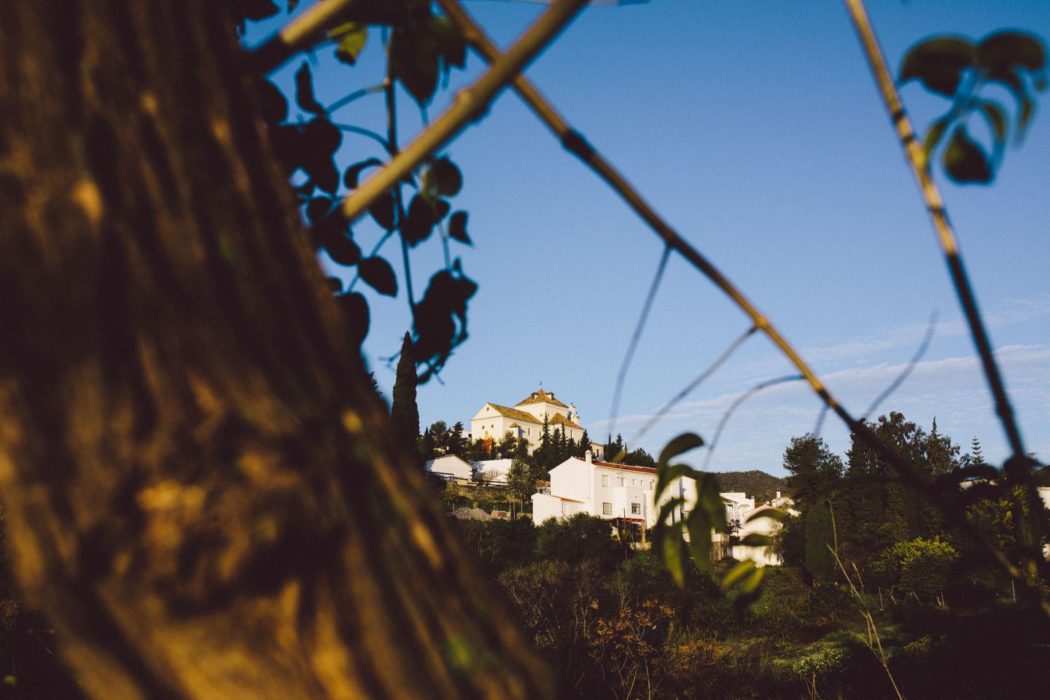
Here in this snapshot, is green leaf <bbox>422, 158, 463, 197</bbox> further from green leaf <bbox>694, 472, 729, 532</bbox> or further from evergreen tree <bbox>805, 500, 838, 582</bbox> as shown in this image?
evergreen tree <bbox>805, 500, 838, 582</bbox>

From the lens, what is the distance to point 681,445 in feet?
2.47

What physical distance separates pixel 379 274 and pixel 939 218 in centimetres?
79

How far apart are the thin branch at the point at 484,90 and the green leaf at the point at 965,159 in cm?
28

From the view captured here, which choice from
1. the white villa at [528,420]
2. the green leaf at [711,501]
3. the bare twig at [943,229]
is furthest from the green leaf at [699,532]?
the white villa at [528,420]

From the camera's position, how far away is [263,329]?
0.41 meters

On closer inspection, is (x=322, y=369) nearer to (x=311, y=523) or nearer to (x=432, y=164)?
(x=311, y=523)

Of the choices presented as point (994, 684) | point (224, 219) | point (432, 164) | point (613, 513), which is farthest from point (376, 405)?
point (613, 513)

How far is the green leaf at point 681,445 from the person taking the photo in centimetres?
75

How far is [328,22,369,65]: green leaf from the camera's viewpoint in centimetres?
Result: 94

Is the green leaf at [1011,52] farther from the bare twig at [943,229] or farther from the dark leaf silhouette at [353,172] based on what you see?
the dark leaf silhouette at [353,172]

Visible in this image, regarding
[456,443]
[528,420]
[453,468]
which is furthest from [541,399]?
[453,468]

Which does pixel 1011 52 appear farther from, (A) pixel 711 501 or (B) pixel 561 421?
(B) pixel 561 421

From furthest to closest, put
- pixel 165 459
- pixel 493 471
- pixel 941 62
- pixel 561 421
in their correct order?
pixel 561 421
pixel 493 471
pixel 941 62
pixel 165 459

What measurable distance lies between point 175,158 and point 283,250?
82 mm
